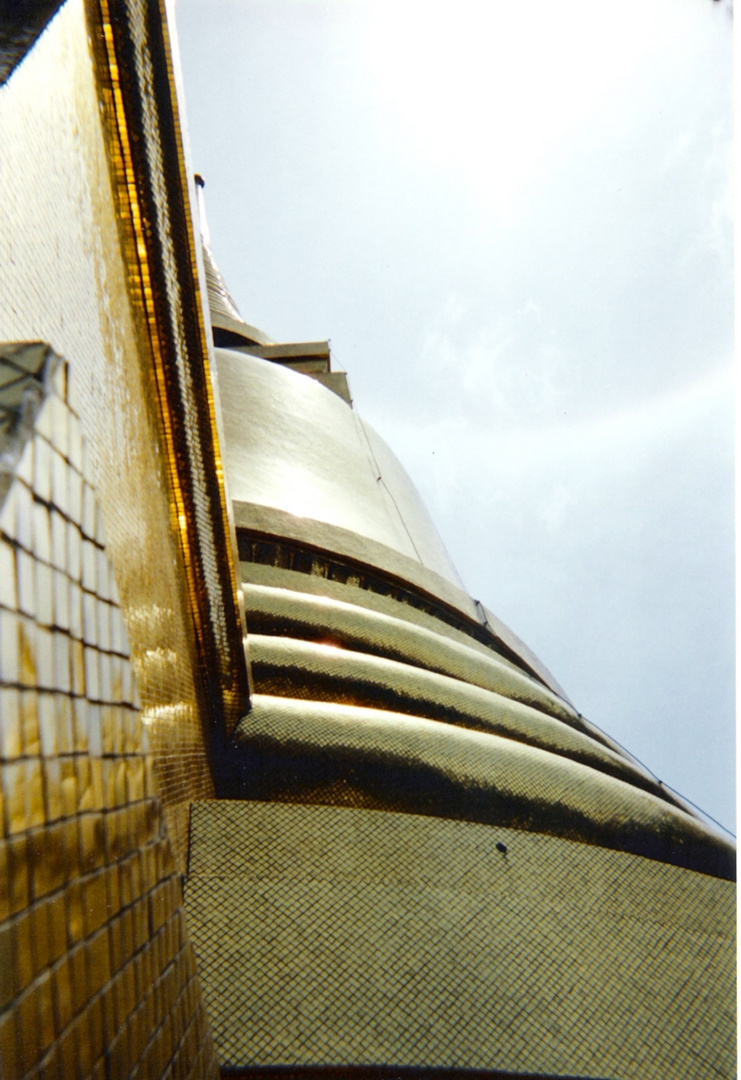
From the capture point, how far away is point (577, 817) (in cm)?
500

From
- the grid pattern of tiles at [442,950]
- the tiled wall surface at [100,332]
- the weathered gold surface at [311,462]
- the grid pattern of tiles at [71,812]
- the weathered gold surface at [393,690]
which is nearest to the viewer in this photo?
the grid pattern of tiles at [71,812]

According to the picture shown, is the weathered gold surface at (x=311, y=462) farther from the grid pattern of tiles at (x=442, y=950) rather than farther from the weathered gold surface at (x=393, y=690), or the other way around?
the grid pattern of tiles at (x=442, y=950)

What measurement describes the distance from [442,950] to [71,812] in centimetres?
302

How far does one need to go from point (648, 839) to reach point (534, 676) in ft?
25.0

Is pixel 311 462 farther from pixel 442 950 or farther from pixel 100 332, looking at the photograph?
pixel 442 950

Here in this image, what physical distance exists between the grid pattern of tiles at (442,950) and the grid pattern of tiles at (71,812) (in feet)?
5.71

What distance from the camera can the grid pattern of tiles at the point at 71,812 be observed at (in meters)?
0.94

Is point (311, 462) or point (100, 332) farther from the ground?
point (311, 462)

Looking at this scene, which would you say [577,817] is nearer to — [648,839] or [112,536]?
[648,839]

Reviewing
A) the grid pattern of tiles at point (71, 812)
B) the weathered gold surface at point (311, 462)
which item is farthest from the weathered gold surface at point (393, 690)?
the grid pattern of tiles at point (71, 812)

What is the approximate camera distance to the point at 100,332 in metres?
3.26

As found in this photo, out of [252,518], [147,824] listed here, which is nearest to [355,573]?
[252,518]

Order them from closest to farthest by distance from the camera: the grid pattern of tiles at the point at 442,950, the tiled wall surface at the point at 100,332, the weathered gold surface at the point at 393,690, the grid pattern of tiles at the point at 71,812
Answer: the grid pattern of tiles at the point at 71,812
the tiled wall surface at the point at 100,332
the grid pattern of tiles at the point at 442,950
the weathered gold surface at the point at 393,690

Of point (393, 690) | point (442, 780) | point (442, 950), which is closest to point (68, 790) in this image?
point (442, 950)
